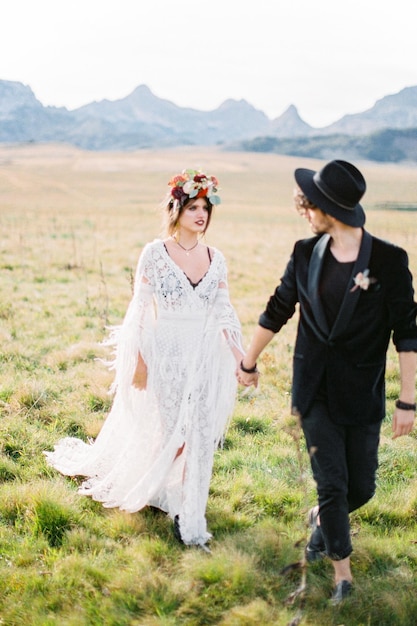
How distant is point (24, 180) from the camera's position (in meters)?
97.4

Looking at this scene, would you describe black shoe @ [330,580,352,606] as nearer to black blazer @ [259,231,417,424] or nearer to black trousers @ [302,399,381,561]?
black trousers @ [302,399,381,561]

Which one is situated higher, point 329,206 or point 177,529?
point 329,206

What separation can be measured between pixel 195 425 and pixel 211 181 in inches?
66.7

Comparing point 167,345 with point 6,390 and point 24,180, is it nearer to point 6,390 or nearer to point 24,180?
point 6,390

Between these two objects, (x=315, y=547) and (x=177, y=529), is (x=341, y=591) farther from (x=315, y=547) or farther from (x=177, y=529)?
(x=177, y=529)

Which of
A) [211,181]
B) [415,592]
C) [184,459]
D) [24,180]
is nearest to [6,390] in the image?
[184,459]

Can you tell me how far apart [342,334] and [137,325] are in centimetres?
160

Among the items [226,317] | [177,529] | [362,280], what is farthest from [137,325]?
[362,280]

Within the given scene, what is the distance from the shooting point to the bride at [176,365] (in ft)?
13.3

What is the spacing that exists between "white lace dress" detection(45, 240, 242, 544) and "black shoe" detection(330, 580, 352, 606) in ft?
3.27

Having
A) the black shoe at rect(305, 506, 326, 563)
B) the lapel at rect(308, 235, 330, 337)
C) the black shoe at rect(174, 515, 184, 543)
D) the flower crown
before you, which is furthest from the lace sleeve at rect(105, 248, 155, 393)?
the black shoe at rect(305, 506, 326, 563)

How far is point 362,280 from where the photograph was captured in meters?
2.86

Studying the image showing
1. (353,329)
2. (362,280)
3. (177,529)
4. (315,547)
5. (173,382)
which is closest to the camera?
(362,280)

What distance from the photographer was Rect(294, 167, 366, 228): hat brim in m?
2.90
